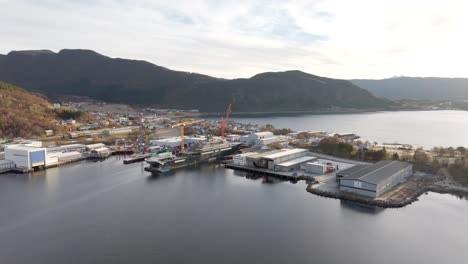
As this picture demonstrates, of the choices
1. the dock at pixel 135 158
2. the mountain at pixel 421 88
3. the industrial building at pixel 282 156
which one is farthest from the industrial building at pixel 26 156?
the mountain at pixel 421 88

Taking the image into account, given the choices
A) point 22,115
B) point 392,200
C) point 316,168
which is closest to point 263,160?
point 316,168

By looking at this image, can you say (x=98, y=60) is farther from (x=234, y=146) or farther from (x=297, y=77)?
(x=234, y=146)

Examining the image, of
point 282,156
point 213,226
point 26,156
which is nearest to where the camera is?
point 213,226

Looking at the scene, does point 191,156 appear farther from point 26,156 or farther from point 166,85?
point 166,85

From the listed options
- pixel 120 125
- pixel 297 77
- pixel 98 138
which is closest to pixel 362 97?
pixel 297 77

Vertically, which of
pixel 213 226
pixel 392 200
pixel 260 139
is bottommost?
pixel 213 226

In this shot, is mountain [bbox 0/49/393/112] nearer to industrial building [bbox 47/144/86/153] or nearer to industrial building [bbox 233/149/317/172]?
industrial building [bbox 47/144/86/153]
